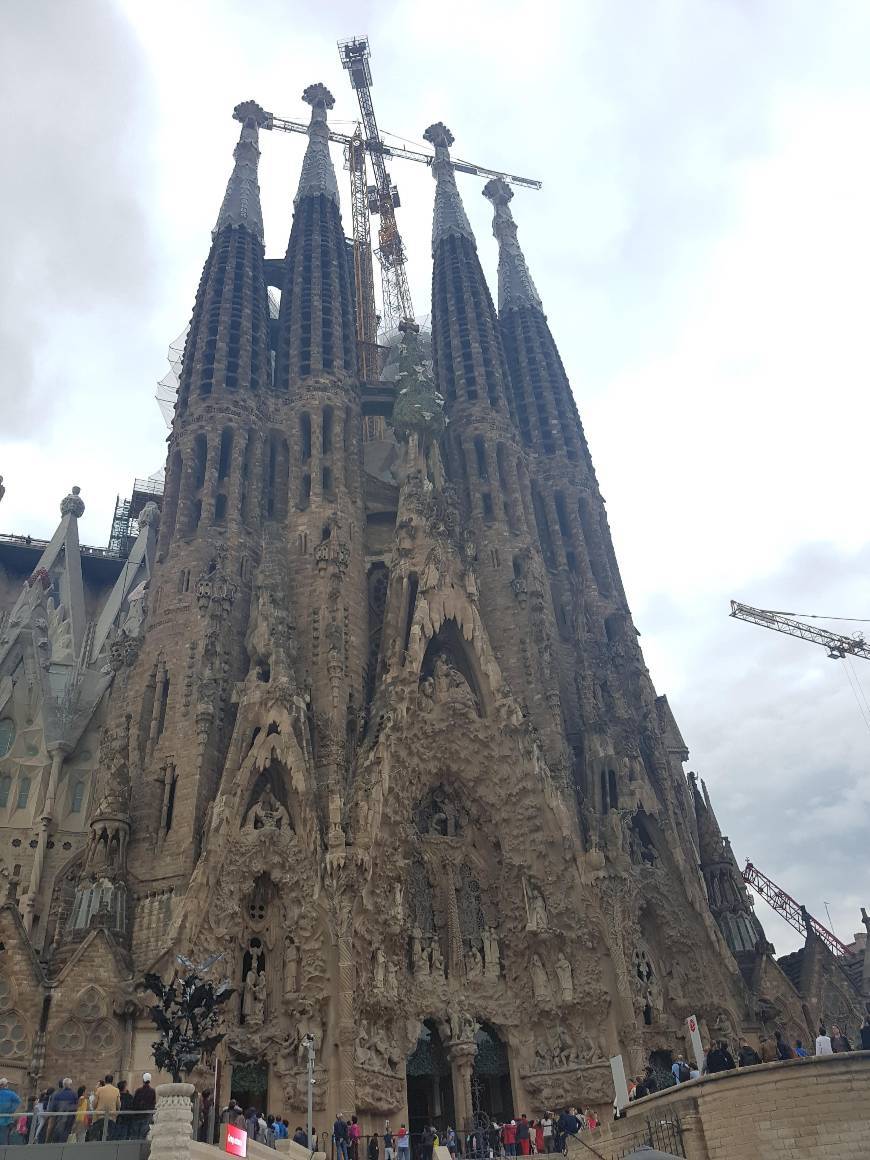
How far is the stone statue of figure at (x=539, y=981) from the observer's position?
27781mm

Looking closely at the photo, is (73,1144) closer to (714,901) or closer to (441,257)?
(714,901)

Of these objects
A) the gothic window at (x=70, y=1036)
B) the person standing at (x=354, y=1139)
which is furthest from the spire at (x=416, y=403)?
the person standing at (x=354, y=1139)

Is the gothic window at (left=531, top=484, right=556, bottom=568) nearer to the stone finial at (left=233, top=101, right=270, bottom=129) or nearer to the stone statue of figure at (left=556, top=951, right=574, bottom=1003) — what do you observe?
the stone statue of figure at (left=556, top=951, right=574, bottom=1003)

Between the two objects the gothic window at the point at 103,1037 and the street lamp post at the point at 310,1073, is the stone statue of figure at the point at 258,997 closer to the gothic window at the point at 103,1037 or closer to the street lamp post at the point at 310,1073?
the street lamp post at the point at 310,1073

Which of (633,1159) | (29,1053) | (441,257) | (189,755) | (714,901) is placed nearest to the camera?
(633,1159)

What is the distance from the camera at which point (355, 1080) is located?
78.8ft

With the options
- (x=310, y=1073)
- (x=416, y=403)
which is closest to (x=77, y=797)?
(x=310, y=1073)

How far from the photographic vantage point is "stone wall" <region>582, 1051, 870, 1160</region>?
593 inches

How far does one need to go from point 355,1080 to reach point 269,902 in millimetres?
4962

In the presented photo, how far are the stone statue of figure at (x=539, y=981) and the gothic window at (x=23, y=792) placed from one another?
61.3 feet

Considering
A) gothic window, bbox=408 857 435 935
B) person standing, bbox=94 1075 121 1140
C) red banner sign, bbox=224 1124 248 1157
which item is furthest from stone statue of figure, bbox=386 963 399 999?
person standing, bbox=94 1075 121 1140

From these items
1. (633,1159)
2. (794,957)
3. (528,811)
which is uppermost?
(528,811)

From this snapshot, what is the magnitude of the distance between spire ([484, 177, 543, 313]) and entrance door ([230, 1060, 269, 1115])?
40.6 metres

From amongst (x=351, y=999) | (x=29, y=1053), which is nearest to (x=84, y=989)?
(x=29, y=1053)
